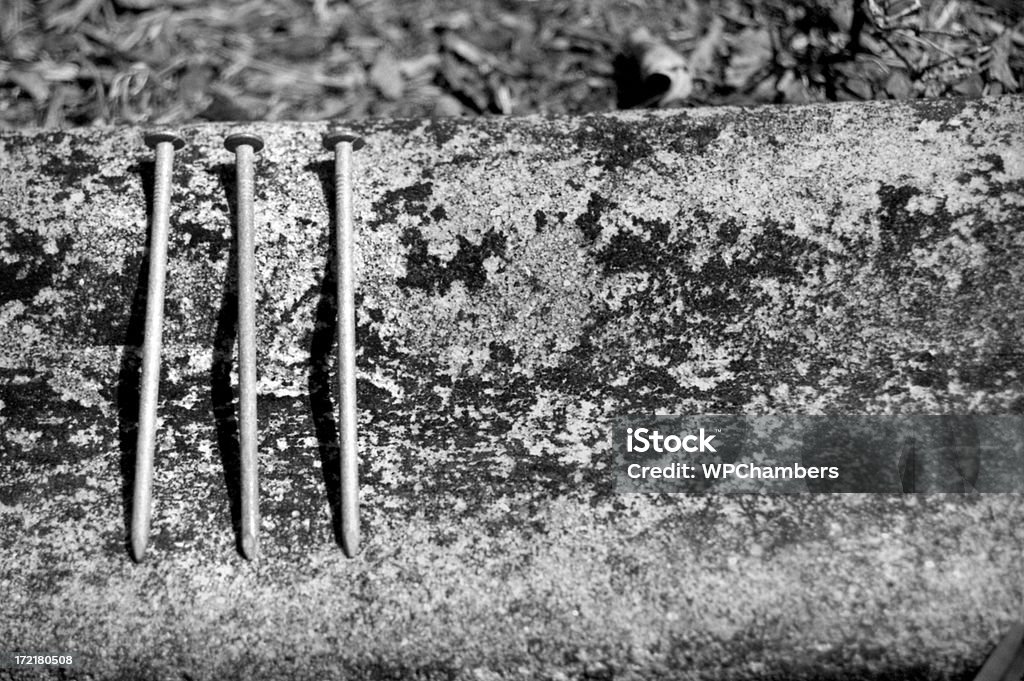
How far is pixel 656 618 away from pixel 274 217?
3.89 feet

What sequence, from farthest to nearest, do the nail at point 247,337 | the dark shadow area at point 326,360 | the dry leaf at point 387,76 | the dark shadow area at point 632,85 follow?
the dry leaf at point 387,76 → the dark shadow area at point 632,85 → the dark shadow area at point 326,360 → the nail at point 247,337

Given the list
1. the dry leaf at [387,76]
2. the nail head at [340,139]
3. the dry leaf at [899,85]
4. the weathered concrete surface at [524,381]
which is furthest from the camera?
the dry leaf at [387,76]

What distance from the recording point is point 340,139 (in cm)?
185

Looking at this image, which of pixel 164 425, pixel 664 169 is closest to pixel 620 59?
pixel 664 169

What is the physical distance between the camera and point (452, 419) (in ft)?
5.81

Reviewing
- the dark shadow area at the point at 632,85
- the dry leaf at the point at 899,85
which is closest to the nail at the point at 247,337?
the dark shadow area at the point at 632,85

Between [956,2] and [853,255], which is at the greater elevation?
[956,2]

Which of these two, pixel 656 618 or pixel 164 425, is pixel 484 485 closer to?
pixel 656 618

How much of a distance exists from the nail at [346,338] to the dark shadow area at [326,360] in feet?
0.17

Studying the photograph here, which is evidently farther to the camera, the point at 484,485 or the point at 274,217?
the point at 274,217

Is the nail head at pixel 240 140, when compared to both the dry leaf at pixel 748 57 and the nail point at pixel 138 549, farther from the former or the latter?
the dry leaf at pixel 748 57

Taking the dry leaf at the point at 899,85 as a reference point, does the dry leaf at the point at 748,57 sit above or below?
above

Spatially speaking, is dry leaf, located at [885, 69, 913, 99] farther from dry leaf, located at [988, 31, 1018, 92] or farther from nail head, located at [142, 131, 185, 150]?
nail head, located at [142, 131, 185, 150]

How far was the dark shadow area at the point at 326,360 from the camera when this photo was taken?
1731 mm
